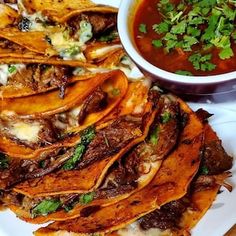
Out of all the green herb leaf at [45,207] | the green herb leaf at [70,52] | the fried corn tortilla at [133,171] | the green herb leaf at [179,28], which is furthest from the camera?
the green herb leaf at [70,52]

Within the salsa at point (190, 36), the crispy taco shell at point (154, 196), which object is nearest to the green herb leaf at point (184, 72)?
the salsa at point (190, 36)

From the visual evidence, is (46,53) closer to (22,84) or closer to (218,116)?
(22,84)

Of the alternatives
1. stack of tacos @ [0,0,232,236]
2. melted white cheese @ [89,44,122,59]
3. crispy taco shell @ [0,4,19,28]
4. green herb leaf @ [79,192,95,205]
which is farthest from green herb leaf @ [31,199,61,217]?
crispy taco shell @ [0,4,19,28]

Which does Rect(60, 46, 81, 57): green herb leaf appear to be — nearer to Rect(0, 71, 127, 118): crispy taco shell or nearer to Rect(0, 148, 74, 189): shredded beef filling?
Rect(0, 71, 127, 118): crispy taco shell

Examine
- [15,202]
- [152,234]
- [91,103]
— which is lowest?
[15,202]

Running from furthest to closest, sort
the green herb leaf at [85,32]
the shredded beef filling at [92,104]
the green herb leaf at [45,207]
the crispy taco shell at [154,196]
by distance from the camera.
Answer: the green herb leaf at [85,32] → the shredded beef filling at [92,104] → the green herb leaf at [45,207] → the crispy taco shell at [154,196]

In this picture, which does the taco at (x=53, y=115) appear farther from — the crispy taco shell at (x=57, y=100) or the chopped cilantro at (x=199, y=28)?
the chopped cilantro at (x=199, y=28)

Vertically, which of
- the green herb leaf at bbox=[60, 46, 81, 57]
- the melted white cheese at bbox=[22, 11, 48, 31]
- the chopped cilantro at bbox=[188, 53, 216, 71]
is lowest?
the melted white cheese at bbox=[22, 11, 48, 31]

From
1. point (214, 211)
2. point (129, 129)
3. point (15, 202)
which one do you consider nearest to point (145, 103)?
point (129, 129)
